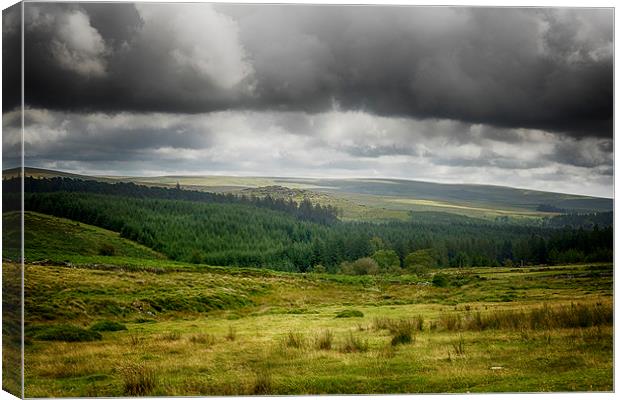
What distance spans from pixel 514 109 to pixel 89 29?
30.7 ft

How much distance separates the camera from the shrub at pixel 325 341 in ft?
56.1

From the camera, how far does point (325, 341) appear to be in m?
17.1

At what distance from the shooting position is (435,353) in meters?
17.1

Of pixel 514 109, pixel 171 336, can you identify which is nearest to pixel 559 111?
pixel 514 109

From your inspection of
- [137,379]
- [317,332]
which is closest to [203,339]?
[137,379]

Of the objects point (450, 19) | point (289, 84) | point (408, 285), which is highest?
point (450, 19)

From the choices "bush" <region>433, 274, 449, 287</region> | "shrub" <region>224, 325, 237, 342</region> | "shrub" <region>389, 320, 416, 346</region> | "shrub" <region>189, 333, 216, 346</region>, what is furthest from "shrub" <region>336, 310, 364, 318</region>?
"shrub" <region>189, 333, 216, 346</region>

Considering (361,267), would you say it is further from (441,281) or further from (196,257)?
(196,257)

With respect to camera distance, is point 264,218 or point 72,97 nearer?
point 72,97

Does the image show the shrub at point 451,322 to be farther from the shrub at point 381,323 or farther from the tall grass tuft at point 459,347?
the shrub at point 381,323

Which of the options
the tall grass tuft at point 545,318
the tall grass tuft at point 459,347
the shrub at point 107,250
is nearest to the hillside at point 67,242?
the shrub at point 107,250

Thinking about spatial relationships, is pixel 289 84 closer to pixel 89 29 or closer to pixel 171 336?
pixel 89 29

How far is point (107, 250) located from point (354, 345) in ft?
18.6

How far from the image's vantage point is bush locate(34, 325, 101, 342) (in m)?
16.3
